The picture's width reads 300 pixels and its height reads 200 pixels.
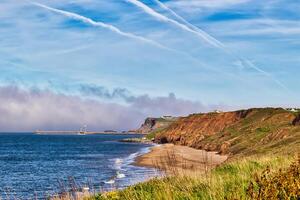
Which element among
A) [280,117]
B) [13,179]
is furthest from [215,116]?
[13,179]

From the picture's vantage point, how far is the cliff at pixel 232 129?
62812 millimetres

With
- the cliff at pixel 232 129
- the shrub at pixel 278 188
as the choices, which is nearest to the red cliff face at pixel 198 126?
the cliff at pixel 232 129

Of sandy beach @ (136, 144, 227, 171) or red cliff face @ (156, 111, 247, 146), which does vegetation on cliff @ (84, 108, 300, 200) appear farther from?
sandy beach @ (136, 144, 227, 171)

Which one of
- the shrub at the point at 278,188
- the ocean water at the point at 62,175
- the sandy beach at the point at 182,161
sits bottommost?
the ocean water at the point at 62,175

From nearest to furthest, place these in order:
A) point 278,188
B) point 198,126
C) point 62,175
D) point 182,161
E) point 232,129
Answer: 1. point 278,188
2. point 182,161
3. point 62,175
4. point 232,129
5. point 198,126

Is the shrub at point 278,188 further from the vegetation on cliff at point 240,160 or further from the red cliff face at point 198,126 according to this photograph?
the red cliff face at point 198,126

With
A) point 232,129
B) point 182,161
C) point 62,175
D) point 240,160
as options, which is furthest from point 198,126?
point 182,161

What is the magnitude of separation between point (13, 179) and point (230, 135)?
44445 mm

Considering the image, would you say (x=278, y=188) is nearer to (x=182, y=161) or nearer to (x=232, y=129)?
(x=182, y=161)

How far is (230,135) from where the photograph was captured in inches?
3297

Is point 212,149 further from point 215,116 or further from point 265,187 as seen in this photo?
point 265,187

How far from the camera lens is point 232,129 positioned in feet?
303

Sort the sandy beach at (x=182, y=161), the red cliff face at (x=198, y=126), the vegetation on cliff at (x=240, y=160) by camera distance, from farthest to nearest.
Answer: the red cliff face at (x=198, y=126) < the sandy beach at (x=182, y=161) < the vegetation on cliff at (x=240, y=160)

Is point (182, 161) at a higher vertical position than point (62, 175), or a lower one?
higher
